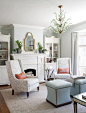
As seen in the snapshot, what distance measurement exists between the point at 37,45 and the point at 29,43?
0.41 metres

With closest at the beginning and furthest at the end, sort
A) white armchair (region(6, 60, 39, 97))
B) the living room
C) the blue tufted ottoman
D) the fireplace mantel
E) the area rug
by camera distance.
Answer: the area rug → the blue tufted ottoman → the living room → white armchair (region(6, 60, 39, 97)) → the fireplace mantel

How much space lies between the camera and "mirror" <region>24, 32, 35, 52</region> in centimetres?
543

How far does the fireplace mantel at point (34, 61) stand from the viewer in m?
5.22

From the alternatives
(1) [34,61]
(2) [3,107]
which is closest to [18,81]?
(2) [3,107]

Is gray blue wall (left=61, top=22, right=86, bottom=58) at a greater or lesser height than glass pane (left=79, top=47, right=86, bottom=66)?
greater

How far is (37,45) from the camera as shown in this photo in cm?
568

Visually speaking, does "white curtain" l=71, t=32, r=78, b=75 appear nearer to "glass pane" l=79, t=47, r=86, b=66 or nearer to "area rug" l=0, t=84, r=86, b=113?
"glass pane" l=79, t=47, r=86, b=66

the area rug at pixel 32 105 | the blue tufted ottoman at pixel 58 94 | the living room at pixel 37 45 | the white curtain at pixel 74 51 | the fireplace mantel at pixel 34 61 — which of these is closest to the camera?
the area rug at pixel 32 105

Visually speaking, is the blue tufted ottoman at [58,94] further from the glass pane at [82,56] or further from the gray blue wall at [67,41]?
the gray blue wall at [67,41]

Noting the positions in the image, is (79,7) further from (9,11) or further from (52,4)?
(9,11)

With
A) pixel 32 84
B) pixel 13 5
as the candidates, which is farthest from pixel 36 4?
pixel 32 84

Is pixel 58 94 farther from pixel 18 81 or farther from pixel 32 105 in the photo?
pixel 18 81

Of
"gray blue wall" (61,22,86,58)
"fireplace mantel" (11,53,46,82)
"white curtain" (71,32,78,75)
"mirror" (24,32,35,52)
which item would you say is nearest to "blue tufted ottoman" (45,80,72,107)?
"fireplace mantel" (11,53,46,82)

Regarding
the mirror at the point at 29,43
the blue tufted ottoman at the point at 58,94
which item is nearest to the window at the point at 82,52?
the mirror at the point at 29,43
